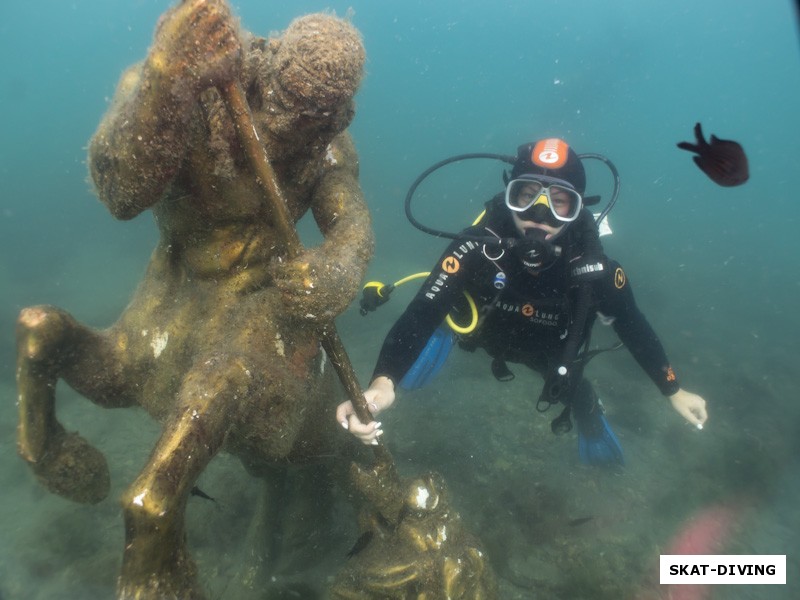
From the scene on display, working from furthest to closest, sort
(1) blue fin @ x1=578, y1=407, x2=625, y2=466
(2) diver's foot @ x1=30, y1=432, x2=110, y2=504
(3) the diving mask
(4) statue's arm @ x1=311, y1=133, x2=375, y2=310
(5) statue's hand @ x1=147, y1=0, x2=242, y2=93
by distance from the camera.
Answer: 1. (1) blue fin @ x1=578, y1=407, x2=625, y2=466
2. (3) the diving mask
3. (2) diver's foot @ x1=30, y1=432, x2=110, y2=504
4. (4) statue's arm @ x1=311, y1=133, x2=375, y2=310
5. (5) statue's hand @ x1=147, y1=0, x2=242, y2=93

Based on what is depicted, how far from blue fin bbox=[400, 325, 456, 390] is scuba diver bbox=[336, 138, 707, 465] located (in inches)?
24.7

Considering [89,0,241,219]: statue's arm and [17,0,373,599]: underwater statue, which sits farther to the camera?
[17,0,373,599]: underwater statue

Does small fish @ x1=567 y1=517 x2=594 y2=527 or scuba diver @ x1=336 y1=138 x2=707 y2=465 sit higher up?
scuba diver @ x1=336 y1=138 x2=707 y2=465

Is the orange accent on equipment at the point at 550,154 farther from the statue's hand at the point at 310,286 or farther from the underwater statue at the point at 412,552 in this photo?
the underwater statue at the point at 412,552

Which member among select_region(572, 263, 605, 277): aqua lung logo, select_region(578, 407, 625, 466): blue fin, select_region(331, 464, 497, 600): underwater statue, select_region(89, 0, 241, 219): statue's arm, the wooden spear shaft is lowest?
select_region(578, 407, 625, 466): blue fin

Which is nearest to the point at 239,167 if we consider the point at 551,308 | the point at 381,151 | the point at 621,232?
the point at 551,308

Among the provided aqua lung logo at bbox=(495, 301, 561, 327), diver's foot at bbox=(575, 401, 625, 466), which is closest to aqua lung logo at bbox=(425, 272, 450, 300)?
aqua lung logo at bbox=(495, 301, 561, 327)

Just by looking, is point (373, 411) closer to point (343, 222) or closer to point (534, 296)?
point (343, 222)

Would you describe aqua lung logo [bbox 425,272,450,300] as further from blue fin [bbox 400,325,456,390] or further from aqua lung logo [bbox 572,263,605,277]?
blue fin [bbox 400,325,456,390]

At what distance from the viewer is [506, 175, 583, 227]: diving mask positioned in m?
4.54

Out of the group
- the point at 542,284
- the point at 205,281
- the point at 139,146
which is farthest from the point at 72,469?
the point at 542,284

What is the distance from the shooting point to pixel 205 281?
10.0ft

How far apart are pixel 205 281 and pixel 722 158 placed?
2973mm

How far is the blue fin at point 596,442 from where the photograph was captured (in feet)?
22.0
